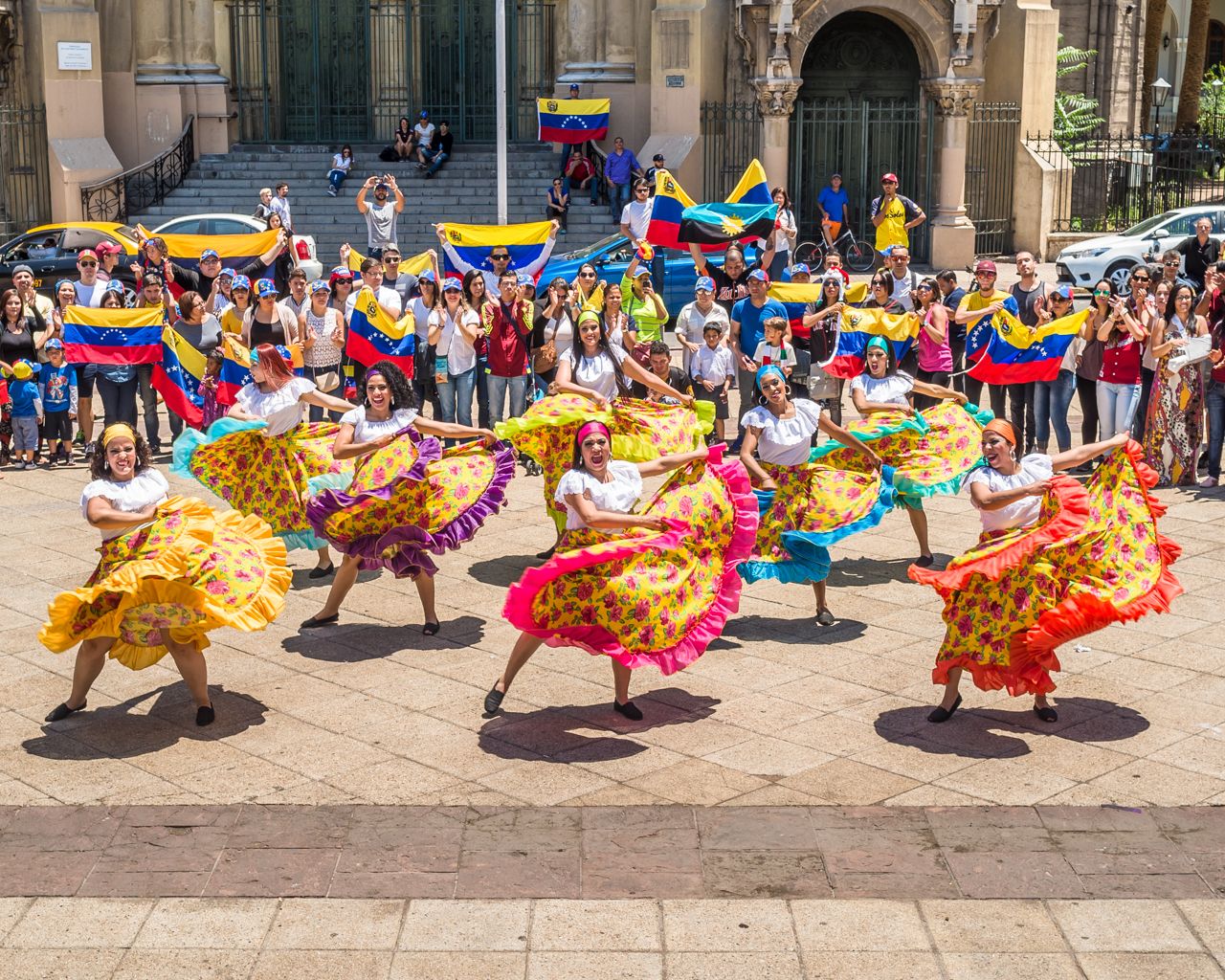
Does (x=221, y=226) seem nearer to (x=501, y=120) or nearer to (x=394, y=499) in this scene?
(x=501, y=120)

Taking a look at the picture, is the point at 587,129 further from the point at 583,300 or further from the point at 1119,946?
the point at 1119,946

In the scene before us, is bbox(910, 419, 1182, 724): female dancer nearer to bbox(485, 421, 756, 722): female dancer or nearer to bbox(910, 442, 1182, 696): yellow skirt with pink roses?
bbox(910, 442, 1182, 696): yellow skirt with pink roses

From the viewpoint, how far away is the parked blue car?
74.9 ft

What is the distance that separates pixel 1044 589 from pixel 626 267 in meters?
14.6

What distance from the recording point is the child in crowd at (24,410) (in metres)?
15.7

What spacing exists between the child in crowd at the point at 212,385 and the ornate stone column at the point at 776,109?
54.6 feet

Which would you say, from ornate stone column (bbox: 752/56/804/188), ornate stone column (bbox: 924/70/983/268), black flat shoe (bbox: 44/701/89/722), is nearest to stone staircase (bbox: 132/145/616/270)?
ornate stone column (bbox: 752/56/804/188)

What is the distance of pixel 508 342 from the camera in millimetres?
15641

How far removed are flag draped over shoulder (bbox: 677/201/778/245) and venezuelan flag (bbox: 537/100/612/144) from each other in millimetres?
9801

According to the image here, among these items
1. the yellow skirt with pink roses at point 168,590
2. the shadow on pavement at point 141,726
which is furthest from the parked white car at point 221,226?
the yellow skirt with pink roses at point 168,590

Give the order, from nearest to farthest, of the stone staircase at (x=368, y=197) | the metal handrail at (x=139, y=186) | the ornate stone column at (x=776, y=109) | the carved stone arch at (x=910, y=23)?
the stone staircase at (x=368, y=197)
the ornate stone column at (x=776, y=109)
the carved stone arch at (x=910, y=23)
the metal handrail at (x=139, y=186)

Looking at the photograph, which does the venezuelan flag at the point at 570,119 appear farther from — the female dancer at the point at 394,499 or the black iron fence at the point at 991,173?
the female dancer at the point at 394,499

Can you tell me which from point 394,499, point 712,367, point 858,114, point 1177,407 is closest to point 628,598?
point 394,499

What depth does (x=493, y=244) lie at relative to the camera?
64.5 ft
